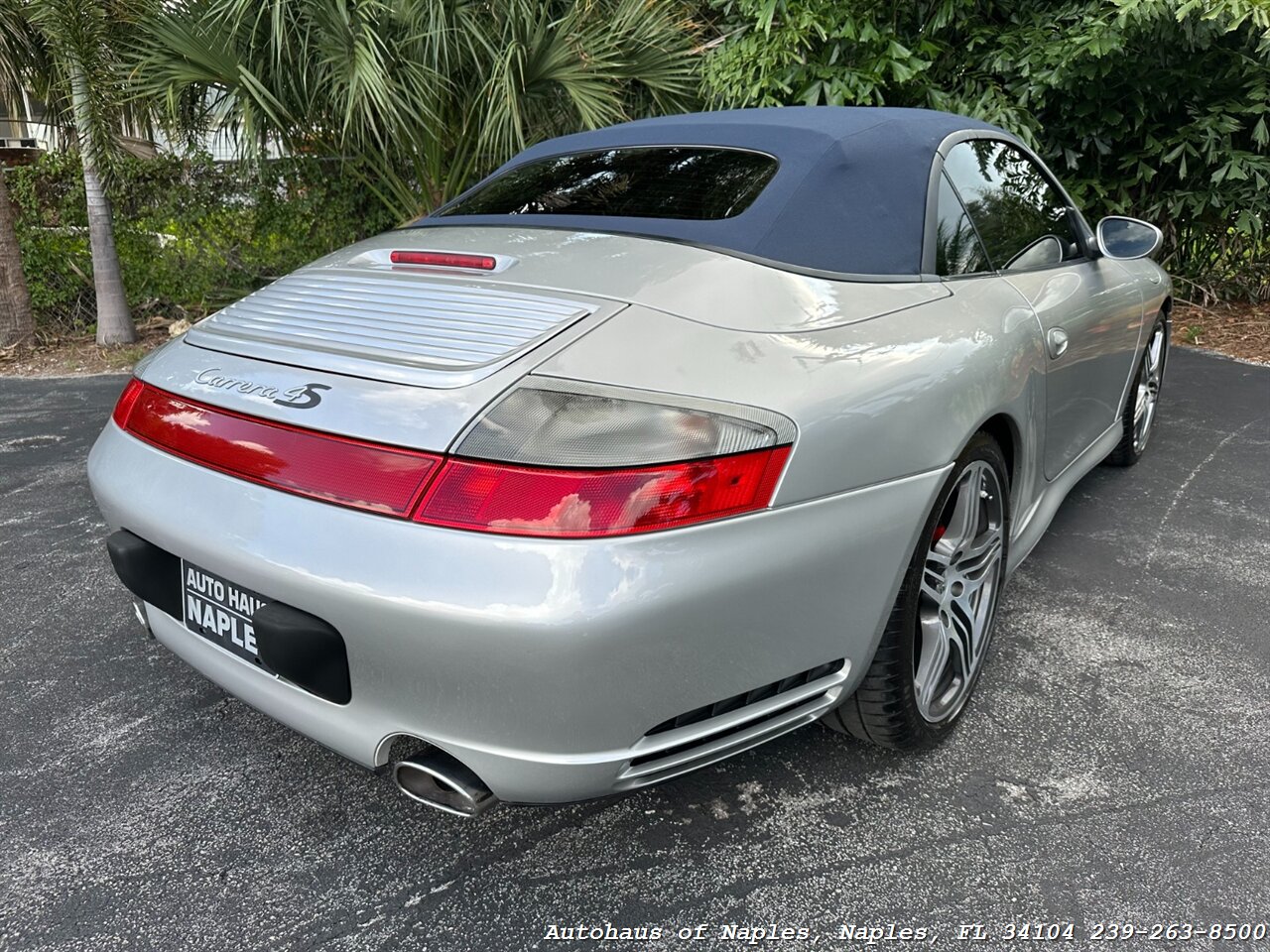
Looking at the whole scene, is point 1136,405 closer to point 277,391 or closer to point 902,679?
point 902,679

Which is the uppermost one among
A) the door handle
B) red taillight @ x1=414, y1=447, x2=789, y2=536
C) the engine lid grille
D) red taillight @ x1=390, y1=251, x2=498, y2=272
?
red taillight @ x1=390, y1=251, x2=498, y2=272

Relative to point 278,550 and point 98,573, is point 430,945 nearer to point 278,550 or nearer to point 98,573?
point 278,550

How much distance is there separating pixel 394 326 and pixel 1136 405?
10.8 feet

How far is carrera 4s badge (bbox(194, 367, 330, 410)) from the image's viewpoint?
1637mm

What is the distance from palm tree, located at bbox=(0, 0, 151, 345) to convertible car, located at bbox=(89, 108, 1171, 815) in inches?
218

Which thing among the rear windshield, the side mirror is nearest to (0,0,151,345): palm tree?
the rear windshield

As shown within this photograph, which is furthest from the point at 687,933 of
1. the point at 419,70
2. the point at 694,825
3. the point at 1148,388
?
the point at 419,70

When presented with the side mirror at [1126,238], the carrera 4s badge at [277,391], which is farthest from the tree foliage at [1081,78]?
the carrera 4s badge at [277,391]

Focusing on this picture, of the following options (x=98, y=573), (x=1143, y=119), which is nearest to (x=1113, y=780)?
(x=98, y=573)

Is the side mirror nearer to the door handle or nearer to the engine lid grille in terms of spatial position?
the door handle

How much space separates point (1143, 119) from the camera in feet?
23.7

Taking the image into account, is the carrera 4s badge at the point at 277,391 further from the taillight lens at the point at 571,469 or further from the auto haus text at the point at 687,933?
the auto haus text at the point at 687,933

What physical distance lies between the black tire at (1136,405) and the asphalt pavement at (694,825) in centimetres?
123

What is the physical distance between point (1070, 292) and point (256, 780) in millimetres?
2535
